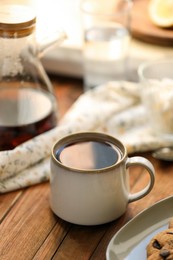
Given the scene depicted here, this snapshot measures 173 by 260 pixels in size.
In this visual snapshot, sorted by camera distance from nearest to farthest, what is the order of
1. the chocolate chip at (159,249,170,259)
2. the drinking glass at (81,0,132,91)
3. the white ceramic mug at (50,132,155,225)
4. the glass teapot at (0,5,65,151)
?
the chocolate chip at (159,249,170,259) < the white ceramic mug at (50,132,155,225) < the glass teapot at (0,5,65,151) < the drinking glass at (81,0,132,91)

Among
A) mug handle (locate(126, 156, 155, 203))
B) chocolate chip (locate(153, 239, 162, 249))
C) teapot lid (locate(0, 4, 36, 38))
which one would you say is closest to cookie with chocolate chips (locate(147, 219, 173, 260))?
chocolate chip (locate(153, 239, 162, 249))

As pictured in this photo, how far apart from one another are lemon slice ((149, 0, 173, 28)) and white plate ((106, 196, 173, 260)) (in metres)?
0.52

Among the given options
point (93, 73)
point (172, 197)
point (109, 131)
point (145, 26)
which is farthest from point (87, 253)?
point (145, 26)

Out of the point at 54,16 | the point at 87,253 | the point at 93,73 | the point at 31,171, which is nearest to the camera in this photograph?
the point at 87,253

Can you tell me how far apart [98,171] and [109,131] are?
0.28m

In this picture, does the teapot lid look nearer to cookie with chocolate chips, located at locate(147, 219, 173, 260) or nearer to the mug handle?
the mug handle

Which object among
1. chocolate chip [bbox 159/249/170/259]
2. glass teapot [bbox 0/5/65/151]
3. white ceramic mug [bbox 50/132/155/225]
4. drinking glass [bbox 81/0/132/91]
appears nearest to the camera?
chocolate chip [bbox 159/249/170/259]

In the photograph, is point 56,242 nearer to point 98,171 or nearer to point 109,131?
point 98,171

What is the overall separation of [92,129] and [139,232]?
29 cm

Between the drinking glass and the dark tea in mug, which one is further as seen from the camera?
the drinking glass

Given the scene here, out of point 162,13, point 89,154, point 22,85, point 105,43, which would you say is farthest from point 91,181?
point 162,13

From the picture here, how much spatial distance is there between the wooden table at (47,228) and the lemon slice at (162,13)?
1.31 feet

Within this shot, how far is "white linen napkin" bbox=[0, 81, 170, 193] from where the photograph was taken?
2.95 ft

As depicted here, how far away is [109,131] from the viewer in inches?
40.6
